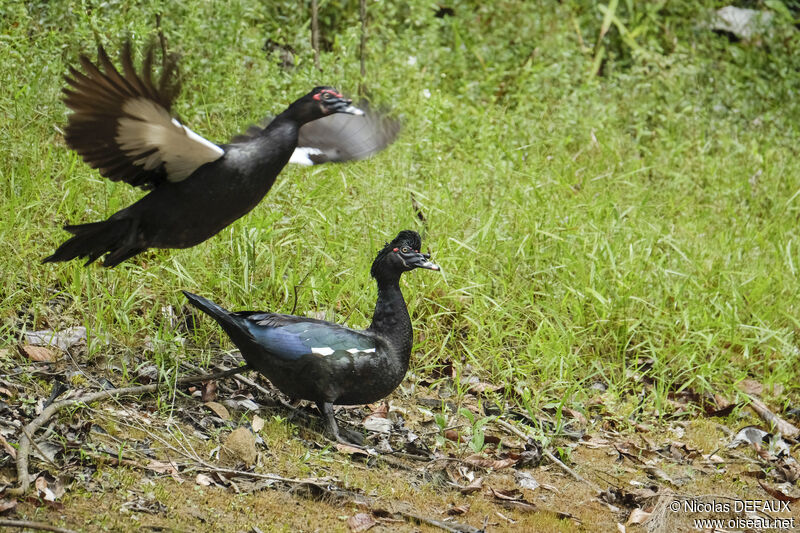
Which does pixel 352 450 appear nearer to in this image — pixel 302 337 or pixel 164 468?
A: pixel 302 337

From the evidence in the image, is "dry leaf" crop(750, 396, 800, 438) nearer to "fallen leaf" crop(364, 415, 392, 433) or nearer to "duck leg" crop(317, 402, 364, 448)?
"fallen leaf" crop(364, 415, 392, 433)

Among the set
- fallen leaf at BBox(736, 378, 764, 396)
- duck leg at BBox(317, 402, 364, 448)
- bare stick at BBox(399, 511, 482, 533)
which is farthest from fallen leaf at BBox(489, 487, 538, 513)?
fallen leaf at BBox(736, 378, 764, 396)

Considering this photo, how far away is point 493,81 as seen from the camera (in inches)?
337

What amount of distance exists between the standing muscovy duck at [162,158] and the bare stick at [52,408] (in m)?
0.62

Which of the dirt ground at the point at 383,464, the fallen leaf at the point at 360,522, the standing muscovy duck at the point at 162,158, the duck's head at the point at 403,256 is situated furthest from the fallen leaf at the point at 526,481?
the standing muscovy duck at the point at 162,158

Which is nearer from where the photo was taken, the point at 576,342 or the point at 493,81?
the point at 576,342

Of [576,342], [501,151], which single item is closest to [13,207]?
[576,342]

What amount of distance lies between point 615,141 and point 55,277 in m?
4.73

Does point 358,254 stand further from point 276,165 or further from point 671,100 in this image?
point 671,100

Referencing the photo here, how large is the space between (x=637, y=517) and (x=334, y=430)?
139cm

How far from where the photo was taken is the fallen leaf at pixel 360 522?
12.2 ft

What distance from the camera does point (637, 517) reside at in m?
4.21

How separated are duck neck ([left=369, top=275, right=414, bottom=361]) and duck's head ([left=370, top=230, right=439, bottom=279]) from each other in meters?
Result: 0.05

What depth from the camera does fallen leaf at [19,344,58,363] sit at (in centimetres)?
453
